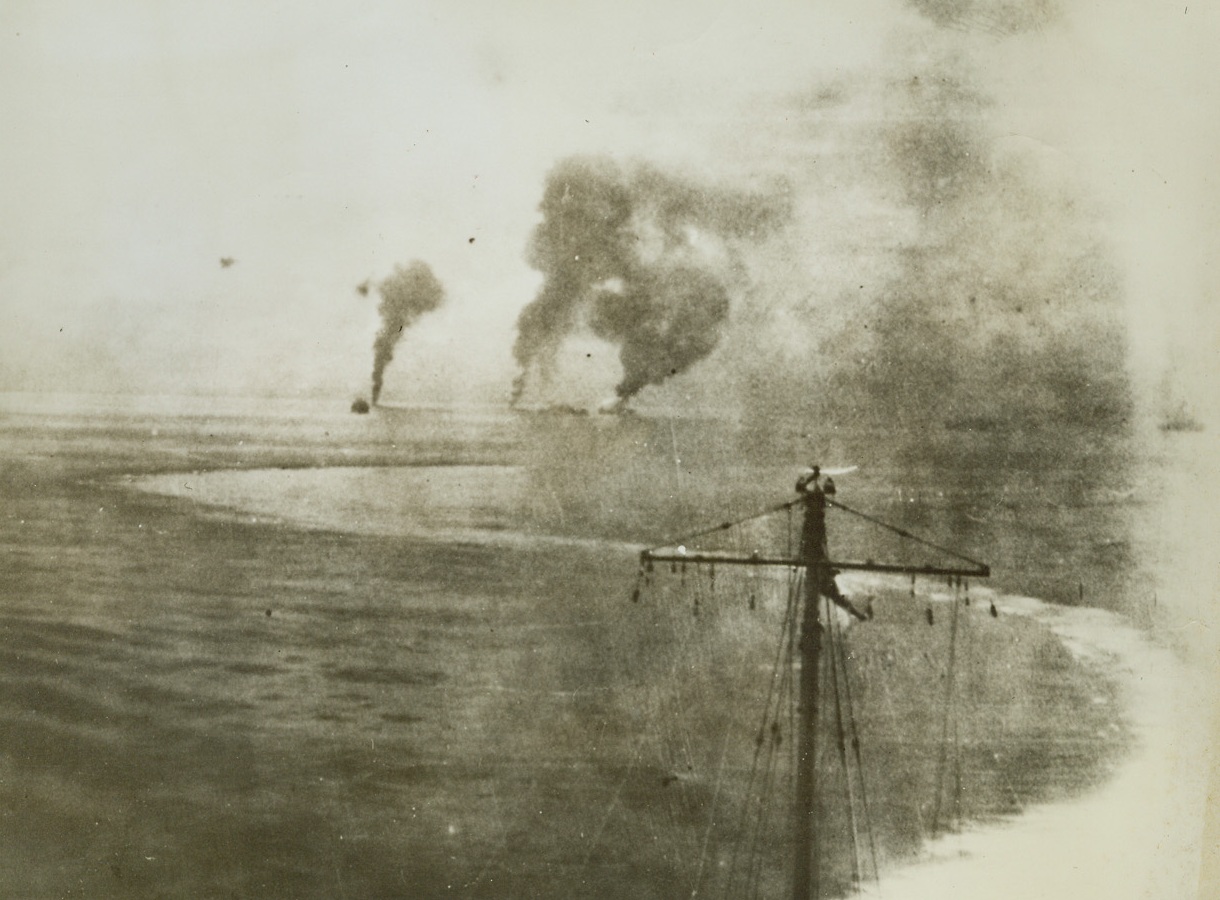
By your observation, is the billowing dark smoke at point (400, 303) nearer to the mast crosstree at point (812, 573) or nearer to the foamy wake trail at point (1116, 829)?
the mast crosstree at point (812, 573)

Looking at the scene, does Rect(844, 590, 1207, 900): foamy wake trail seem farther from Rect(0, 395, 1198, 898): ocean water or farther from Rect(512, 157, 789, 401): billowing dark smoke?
Rect(512, 157, 789, 401): billowing dark smoke

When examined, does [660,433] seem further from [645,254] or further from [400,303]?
[400,303]

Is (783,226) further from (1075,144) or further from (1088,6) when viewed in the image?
(1088,6)

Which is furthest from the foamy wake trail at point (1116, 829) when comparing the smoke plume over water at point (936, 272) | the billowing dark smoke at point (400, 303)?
the billowing dark smoke at point (400, 303)

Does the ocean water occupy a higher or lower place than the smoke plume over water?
lower

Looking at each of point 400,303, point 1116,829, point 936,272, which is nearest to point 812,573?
point 936,272

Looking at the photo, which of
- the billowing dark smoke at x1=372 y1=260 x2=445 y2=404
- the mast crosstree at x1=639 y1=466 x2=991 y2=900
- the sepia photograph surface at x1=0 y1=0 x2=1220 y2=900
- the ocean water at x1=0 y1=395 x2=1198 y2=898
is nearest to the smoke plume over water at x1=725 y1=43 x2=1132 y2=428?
the sepia photograph surface at x1=0 y1=0 x2=1220 y2=900
